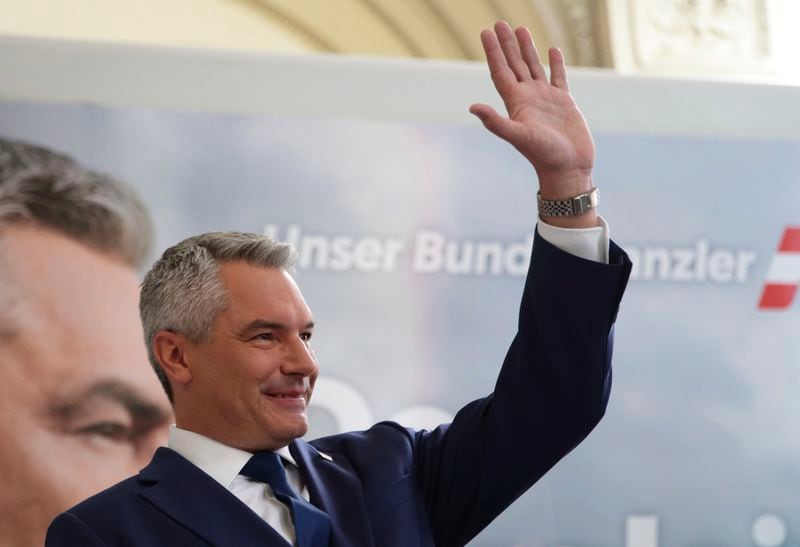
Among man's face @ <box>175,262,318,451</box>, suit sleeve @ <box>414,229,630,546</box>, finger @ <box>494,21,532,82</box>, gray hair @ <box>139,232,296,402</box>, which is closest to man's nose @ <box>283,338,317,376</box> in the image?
man's face @ <box>175,262,318,451</box>

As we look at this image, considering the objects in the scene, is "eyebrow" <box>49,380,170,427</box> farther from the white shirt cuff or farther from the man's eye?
the white shirt cuff

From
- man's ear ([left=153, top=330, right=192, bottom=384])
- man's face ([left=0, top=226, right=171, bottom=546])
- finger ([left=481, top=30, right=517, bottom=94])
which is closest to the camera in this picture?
finger ([left=481, top=30, right=517, bottom=94])

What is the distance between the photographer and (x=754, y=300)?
324cm

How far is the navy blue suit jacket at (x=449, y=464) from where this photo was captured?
1715mm

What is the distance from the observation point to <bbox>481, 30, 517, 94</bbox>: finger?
5.79ft

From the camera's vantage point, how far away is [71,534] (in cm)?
169

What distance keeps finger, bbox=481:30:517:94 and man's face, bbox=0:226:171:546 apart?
150cm

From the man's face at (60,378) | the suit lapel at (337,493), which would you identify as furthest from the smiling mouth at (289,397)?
the man's face at (60,378)

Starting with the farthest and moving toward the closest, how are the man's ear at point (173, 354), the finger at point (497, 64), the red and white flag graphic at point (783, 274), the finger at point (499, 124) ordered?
the red and white flag graphic at point (783, 274), the man's ear at point (173, 354), the finger at point (497, 64), the finger at point (499, 124)

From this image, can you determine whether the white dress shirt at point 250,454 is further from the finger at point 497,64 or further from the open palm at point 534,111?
the finger at point 497,64

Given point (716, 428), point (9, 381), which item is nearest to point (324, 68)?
point (9, 381)

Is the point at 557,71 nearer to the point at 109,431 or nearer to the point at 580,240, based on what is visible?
the point at 580,240

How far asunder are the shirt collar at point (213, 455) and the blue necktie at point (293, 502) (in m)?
0.02

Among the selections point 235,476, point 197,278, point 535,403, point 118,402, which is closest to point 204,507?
point 235,476
